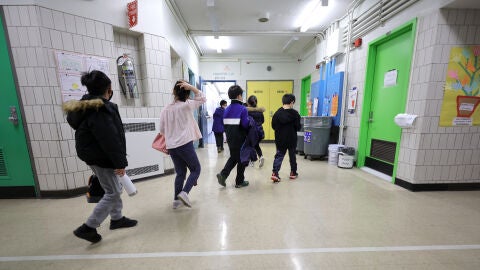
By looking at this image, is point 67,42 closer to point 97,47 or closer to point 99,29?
point 97,47

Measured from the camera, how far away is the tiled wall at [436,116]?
2.45m

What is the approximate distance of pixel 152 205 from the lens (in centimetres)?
234

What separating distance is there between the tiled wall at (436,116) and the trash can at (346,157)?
1005 millimetres

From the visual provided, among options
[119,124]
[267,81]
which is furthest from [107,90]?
[267,81]

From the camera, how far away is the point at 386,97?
131 inches

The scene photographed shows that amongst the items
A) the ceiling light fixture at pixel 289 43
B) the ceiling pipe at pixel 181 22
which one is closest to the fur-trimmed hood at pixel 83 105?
the ceiling pipe at pixel 181 22

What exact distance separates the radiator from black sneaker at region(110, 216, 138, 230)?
1.25m

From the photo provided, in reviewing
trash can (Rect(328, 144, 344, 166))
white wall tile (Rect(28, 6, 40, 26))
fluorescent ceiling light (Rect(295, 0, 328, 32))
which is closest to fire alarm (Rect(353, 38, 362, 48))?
fluorescent ceiling light (Rect(295, 0, 328, 32))

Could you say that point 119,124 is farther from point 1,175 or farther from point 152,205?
point 1,175

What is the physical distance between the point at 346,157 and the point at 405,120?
4.24 feet

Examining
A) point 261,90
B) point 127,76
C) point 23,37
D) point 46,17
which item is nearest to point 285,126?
point 127,76

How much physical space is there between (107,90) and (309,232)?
2156 millimetres

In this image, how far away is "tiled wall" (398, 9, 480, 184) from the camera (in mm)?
2451

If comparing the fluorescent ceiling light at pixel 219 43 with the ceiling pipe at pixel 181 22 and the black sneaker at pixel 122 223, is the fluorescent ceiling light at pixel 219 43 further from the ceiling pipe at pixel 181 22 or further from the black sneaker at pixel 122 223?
the black sneaker at pixel 122 223
